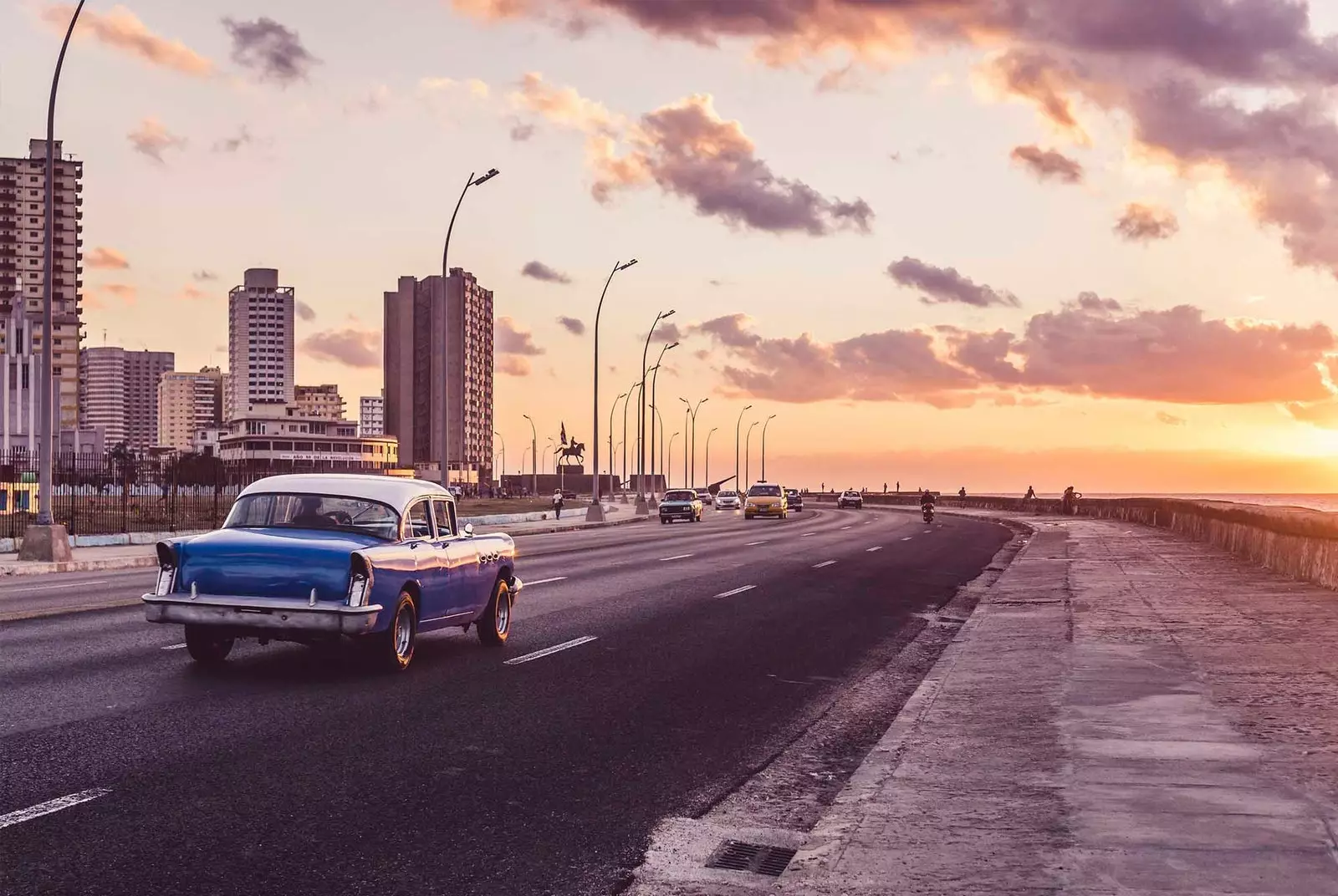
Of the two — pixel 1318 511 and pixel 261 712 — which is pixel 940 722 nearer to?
pixel 261 712

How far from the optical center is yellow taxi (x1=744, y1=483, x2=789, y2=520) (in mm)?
66125

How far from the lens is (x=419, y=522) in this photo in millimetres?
11500

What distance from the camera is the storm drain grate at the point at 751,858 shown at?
546cm

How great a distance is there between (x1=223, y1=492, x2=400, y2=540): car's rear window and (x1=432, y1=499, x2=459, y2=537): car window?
84 centimetres

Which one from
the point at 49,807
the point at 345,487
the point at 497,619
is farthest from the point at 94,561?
the point at 49,807

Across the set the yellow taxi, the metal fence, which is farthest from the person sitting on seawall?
the metal fence

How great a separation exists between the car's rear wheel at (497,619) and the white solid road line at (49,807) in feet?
20.7

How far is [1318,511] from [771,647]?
12543 mm

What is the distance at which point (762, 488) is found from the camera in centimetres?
6719

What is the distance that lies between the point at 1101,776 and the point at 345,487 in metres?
6.89

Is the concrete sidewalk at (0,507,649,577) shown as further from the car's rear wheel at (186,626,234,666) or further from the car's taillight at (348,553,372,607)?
the car's taillight at (348,553,372,607)

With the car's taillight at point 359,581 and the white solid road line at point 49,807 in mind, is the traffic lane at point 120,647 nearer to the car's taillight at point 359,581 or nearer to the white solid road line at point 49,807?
the car's taillight at point 359,581

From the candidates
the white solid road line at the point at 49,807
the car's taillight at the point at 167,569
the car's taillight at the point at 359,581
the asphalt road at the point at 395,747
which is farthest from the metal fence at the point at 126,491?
the white solid road line at the point at 49,807


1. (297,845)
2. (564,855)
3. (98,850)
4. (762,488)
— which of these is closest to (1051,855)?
(564,855)
